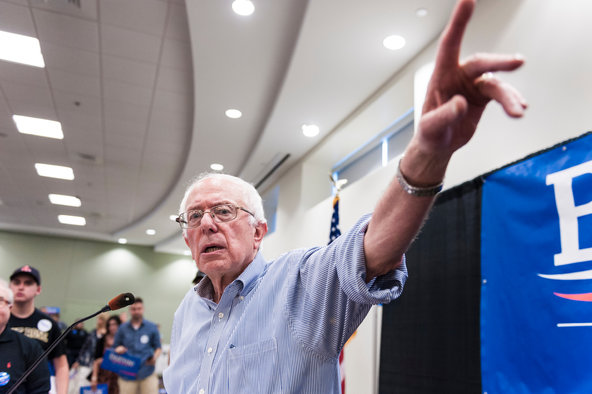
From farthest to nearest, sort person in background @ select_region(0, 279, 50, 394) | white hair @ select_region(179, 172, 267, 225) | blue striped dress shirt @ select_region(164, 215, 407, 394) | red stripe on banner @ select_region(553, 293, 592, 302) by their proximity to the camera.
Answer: person in background @ select_region(0, 279, 50, 394)
red stripe on banner @ select_region(553, 293, 592, 302)
white hair @ select_region(179, 172, 267, 225)
blue striped dress shirt @ select_region(164, 215, 407, 394)

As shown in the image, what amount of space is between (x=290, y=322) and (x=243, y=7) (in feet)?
10.5

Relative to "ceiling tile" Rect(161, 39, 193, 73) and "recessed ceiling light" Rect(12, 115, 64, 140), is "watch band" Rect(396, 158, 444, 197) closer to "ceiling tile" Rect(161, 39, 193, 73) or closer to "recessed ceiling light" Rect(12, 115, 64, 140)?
"ceiling tile" Rect(161, 39, 193, 73)

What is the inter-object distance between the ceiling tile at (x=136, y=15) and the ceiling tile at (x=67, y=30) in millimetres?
250

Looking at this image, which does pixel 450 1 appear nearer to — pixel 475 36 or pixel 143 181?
pixel 475 36

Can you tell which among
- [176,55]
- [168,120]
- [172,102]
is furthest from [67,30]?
[168,120]

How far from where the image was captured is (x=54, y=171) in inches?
321

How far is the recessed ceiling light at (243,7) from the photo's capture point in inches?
140

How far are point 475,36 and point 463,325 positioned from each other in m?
2.07

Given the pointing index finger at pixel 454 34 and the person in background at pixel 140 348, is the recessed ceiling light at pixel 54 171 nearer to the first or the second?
the person in background at pixel 140 348

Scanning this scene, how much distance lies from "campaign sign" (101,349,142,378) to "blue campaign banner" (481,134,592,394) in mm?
4087

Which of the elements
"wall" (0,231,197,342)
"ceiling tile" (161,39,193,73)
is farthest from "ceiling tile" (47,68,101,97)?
"wall" (0,231,197,342)

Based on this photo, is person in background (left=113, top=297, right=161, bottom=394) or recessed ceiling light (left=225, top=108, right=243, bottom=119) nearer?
recessed ceiling light (left=225, top=108, right=243, bottom=119)

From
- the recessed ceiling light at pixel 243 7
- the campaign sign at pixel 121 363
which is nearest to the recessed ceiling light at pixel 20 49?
the recessed ceiling light at pixel 243 7

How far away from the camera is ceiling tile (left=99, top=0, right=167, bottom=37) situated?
3.85m
